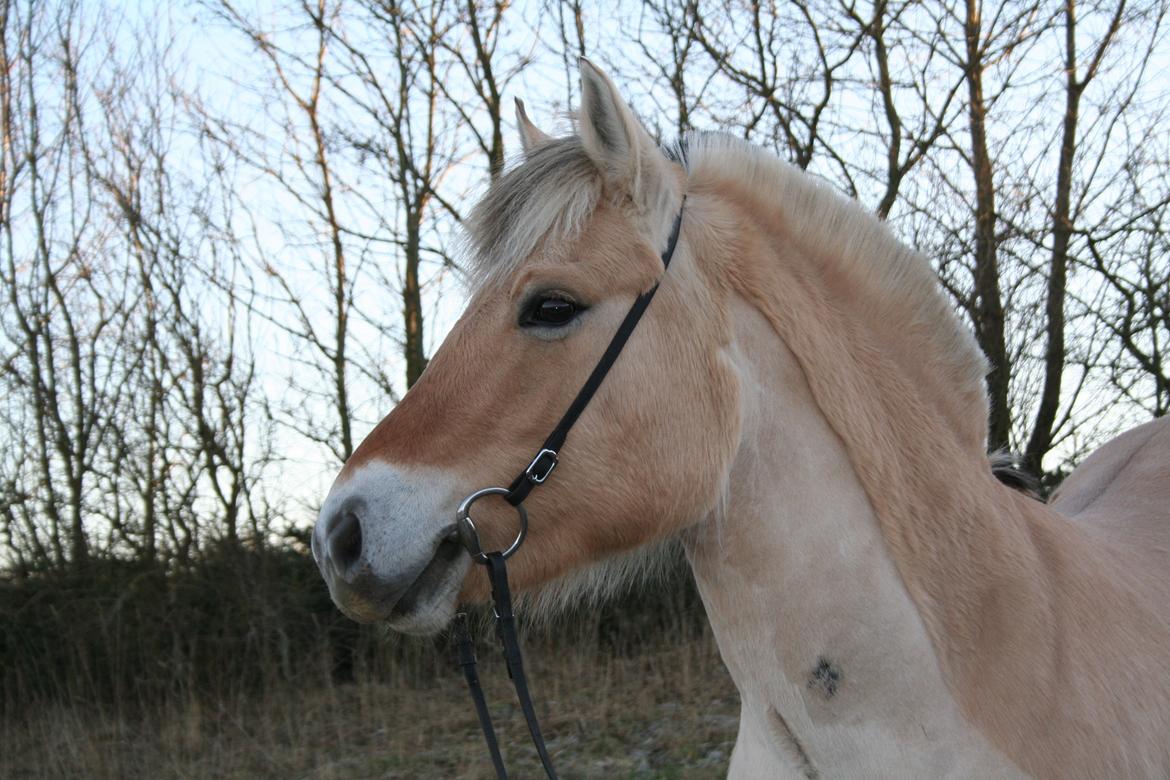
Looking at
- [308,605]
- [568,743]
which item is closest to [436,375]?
[568,743]

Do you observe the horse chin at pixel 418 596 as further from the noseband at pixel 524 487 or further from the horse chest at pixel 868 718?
→ the horse chest at pixel 868 718


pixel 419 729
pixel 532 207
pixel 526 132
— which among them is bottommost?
pixel 419 729

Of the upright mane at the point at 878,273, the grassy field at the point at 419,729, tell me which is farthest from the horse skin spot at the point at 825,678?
the grassy field at the point at 419,729

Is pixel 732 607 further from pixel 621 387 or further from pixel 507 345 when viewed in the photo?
pixel 507 345

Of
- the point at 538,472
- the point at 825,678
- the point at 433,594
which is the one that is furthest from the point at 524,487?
the point at 825,678

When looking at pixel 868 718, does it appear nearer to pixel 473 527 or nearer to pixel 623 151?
pixel 473 527

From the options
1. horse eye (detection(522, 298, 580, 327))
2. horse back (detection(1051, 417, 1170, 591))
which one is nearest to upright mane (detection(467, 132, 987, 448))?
horse eye (detection(522, 298, 580, 327))

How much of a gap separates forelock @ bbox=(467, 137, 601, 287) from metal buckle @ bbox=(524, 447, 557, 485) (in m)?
0.38

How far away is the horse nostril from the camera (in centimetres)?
162

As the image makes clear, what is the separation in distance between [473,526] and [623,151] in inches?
31.6

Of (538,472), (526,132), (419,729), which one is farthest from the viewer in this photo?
(419,729)

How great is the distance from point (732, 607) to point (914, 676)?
1.13 ft

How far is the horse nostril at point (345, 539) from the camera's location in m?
1.62

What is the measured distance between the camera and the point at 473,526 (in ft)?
5.54
